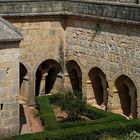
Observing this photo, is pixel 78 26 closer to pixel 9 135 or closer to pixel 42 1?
pixel 42 1

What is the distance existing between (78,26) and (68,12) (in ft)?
2.99

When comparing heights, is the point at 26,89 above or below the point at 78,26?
below

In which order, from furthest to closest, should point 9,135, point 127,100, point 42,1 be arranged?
point 42,1 < point 127,100 < point 9,135

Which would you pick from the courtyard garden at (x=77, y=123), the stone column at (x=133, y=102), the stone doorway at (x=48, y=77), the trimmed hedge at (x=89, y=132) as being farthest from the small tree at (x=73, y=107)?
the stone doorway at (x=48, y=77)

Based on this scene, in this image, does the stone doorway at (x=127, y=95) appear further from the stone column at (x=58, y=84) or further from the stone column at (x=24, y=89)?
the stone column at (x=24, y=89)

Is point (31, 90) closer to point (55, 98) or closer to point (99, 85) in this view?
point (55, 98)

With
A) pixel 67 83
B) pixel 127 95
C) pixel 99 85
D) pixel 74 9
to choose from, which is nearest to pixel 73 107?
pixel 127 95

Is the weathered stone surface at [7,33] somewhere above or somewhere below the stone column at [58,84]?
above

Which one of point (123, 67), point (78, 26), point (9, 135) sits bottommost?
point (9, 135)

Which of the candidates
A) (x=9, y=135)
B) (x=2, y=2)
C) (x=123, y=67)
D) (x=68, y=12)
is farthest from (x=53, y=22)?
(x=9, y=135)

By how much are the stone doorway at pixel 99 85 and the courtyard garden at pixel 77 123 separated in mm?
949

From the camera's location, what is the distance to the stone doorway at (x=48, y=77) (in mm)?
24406

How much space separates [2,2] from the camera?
71.9 ft

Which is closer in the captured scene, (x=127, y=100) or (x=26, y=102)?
(x=127, y=100)
